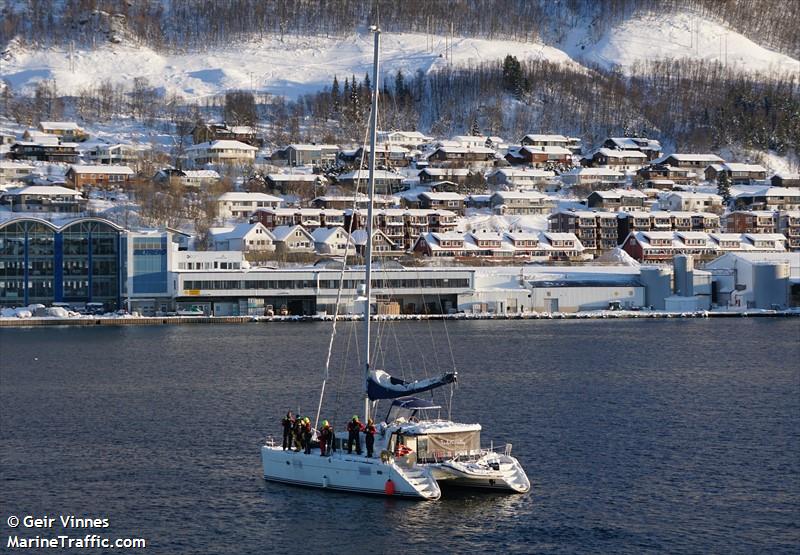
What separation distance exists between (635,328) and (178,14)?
11057 cm

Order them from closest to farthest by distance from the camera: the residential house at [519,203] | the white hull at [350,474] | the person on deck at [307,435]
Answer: the white hull at [350,474] < the person on deck at [307,435] < the residential house at [519,203]

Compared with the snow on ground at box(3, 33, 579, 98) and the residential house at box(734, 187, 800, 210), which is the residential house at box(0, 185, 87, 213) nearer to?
the snow on ground at box(3, 33, 579, 98)

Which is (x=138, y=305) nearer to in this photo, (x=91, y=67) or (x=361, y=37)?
(x=91, y=67)

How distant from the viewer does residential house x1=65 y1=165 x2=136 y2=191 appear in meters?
96.4

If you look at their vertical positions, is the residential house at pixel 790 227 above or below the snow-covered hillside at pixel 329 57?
below

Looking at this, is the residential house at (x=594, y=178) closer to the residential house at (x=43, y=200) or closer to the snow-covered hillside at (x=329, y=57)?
the snow-covered hillside at (x=329, y=57)

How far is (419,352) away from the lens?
156ft

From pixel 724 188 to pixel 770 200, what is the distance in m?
5.06

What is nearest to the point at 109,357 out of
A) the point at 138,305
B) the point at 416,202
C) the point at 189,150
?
the point at 138,305

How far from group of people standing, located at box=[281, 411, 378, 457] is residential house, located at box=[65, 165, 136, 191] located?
7631 centimetres

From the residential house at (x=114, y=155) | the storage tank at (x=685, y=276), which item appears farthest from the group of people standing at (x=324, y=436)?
the residential house at (x=114, y=155)

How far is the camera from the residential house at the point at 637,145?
116 metres

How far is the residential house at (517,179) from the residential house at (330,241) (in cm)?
2377

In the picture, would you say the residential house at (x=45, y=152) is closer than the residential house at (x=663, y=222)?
No
